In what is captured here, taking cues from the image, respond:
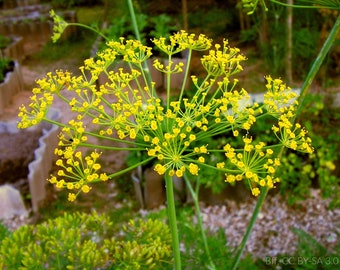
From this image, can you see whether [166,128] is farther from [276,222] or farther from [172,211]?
[276,222]

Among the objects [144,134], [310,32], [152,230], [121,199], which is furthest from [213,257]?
[310,32]

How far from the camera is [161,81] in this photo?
18.6 feet

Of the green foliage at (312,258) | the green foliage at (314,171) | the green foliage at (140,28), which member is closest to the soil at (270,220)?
the green foliage at (314,171)

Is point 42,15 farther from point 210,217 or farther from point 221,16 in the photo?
point 210,217

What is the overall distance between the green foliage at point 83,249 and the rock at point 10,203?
256cm

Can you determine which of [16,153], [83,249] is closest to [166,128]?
[83,249]

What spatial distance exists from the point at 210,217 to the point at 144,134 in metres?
3.14

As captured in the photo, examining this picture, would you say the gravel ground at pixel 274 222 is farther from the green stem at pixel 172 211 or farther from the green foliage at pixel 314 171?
the green stem at pixel 172 211

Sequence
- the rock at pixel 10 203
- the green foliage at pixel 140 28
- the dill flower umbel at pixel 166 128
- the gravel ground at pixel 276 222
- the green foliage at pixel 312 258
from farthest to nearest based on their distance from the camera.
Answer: the green foliage at pixel 140 28 < the rock at pixel 10 203 < the gravel ground at pixel 276 222 < the green foliage at pixel 312 258 < the dill flower umbel at pixel 166 128

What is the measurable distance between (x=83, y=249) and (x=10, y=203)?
285 cm

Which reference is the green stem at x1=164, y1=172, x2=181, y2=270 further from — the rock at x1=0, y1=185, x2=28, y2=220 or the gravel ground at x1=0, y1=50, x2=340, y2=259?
the rock at x1=0, y1=185, x2=28, y2=220

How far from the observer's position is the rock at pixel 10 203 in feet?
13.7

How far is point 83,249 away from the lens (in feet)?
5.18

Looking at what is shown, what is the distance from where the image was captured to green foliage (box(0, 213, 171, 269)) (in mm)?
1544
